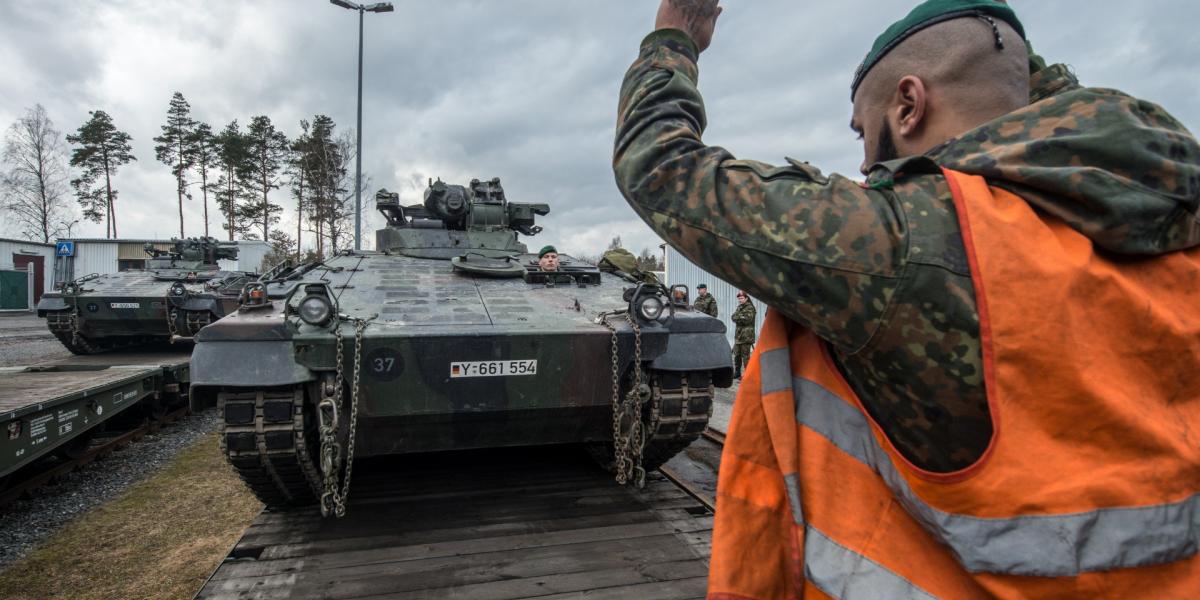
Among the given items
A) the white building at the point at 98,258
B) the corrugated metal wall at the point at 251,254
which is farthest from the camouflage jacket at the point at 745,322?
the white building at the point at 98,258

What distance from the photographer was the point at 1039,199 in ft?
2.98

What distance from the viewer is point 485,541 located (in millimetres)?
4371

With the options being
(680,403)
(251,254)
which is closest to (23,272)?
(251,254)

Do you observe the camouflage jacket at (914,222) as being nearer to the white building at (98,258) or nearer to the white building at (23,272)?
the white building at (98,258)

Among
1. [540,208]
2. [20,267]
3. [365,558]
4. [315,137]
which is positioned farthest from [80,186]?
[365,558]

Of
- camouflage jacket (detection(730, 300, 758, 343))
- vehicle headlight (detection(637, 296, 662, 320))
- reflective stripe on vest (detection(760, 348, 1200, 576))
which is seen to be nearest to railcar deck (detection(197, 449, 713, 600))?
vehicle headlight (detection(637, 296, 662, 320))

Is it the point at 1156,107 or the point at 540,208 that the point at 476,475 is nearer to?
the point at 540,208

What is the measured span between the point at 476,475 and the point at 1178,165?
5505 mm

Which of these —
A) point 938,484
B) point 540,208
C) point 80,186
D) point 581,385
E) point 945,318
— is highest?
point 80,186

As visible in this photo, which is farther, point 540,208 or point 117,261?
point 117,261

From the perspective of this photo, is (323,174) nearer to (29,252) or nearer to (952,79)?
(29,252)

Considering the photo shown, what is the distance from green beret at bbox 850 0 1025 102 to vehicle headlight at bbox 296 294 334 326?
3583mm

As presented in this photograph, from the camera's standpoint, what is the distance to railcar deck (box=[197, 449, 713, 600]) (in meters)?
3.77

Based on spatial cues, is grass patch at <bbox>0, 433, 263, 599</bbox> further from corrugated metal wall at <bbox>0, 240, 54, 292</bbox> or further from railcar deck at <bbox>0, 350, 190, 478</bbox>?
corrugated metal wall at <bbox>0, 240, 54, 292</bbox>
